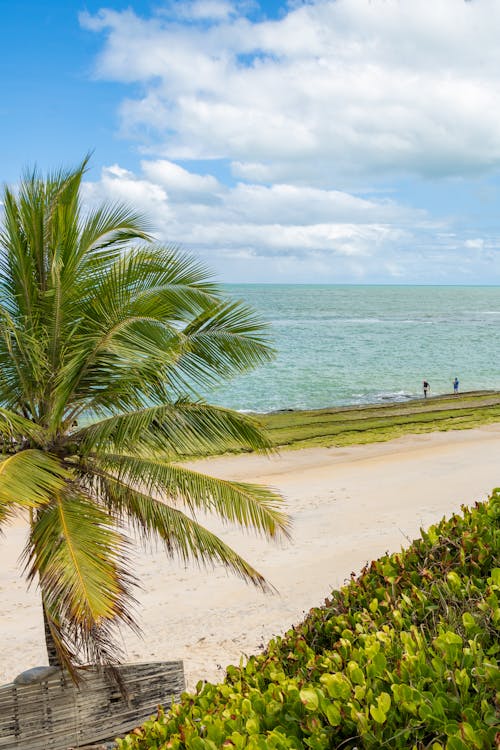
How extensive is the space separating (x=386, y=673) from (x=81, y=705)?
4869 millimetres

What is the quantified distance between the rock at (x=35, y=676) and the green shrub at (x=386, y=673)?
9.67 ft

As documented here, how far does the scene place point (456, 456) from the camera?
22.3 metres

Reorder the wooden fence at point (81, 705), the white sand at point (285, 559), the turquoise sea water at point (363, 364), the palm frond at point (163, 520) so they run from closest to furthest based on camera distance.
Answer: the wooden fence at point (81, 705), the palm frond at point (163, 520), the white sand at point (285, 559), the turquoise sea water at point (363, 364)

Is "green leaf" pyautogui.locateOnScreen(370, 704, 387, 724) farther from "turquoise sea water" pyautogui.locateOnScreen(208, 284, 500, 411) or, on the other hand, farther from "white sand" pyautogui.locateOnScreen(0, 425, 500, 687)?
"turquoise sea water" pyautogui.locateOnScreen(208, 284, 500, 411)

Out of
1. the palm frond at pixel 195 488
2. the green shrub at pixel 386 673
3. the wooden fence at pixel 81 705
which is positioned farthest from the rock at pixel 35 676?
the green shrub at pixel 386 673

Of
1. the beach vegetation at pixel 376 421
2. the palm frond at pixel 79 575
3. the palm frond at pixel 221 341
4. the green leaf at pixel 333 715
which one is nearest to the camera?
the green leaf at pixel 333 715

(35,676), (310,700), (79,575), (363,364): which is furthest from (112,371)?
(363,364)

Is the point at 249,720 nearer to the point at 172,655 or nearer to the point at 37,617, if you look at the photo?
the point at 172,655

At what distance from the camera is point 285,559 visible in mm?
13195

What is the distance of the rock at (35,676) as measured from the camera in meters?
6.30

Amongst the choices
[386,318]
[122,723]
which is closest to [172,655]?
[122,723]

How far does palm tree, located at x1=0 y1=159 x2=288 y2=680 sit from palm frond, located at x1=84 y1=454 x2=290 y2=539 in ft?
0.05

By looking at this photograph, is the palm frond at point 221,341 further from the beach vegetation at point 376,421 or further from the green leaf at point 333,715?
the beach vegetation at point 376,421

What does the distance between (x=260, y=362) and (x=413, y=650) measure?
5.01 meters
